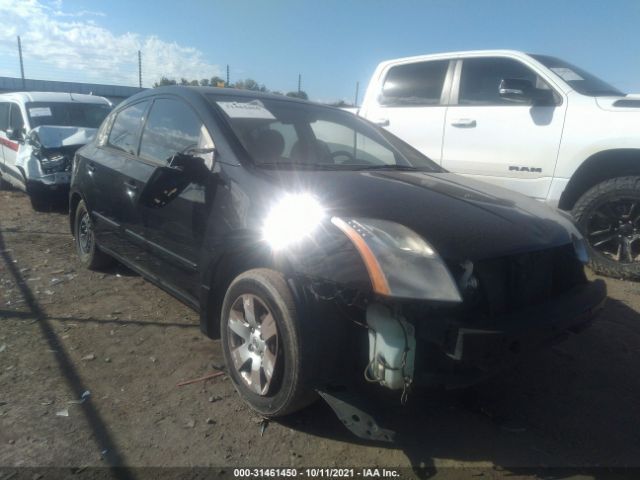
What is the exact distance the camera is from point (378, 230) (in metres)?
2.19

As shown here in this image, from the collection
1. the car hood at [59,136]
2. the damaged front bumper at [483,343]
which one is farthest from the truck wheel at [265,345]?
the car hood at [59,136]

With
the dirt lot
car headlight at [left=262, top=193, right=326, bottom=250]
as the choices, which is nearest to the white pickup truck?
the dirt lot

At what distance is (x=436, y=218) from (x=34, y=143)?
7.49 m

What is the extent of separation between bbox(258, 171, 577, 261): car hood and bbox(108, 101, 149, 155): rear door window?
178 centimetres

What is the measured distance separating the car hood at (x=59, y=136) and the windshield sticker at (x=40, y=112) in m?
0.55

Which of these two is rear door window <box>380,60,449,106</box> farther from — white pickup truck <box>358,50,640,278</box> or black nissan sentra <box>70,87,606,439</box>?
black nissan sentra <box>70,87,606,439</box>

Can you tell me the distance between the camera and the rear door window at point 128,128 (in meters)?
3.91

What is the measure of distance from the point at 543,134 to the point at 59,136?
7111 millimetres

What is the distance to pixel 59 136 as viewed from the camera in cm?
801

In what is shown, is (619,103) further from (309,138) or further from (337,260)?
(337,260)

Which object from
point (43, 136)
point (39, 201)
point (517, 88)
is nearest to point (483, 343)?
point (517, 88)

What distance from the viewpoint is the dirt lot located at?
2.32m

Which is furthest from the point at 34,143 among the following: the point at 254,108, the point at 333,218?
the point at 333,218

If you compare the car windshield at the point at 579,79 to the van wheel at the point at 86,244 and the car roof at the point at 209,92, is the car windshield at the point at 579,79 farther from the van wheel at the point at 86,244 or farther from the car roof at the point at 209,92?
the van wheel at the point at 86,244
